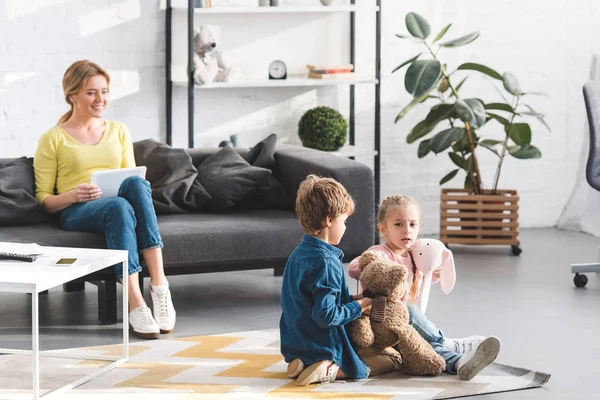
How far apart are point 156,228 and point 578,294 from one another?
187 centimetres

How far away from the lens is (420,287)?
3.30 meters

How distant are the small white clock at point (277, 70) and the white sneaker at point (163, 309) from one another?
Answer: 1947 mm

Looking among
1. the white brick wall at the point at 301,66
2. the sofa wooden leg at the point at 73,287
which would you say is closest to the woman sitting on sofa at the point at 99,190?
the sofa wooden leg at the point at 73,287

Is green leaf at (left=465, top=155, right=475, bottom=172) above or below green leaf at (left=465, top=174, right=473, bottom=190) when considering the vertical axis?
above

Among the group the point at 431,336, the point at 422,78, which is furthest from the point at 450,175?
the point at 431,336

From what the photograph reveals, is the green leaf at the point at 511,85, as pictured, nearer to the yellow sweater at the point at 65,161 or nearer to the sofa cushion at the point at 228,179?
the sofa cushion at the point at 228,179

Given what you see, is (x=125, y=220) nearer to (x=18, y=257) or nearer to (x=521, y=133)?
(x=18, y=257)

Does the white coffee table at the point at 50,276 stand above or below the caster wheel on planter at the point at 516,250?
above

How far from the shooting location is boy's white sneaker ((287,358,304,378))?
306cm

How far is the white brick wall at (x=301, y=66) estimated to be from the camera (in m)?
5.06

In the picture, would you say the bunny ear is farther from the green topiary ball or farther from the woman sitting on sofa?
the green topiary ball

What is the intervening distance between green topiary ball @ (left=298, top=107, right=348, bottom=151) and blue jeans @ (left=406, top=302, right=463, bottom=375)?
231 centimetres

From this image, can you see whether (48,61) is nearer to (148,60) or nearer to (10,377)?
(148,60)

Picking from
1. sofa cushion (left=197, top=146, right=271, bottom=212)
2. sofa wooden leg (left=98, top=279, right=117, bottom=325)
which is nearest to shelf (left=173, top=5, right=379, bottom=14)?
sofa cushion (left=197, top=146, right=271, bottom=212)
